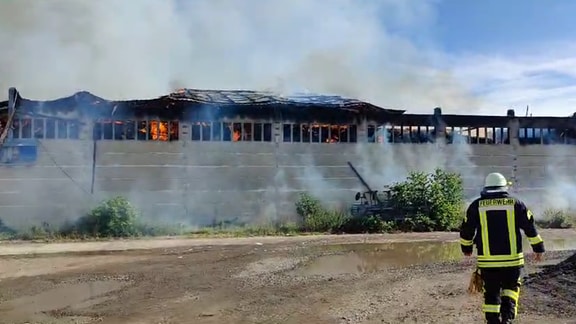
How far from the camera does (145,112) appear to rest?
56.9ft

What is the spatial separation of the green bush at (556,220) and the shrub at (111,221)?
44.3 ft

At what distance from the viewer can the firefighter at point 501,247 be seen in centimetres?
502

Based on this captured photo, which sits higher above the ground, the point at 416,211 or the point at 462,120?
the point at 462,120

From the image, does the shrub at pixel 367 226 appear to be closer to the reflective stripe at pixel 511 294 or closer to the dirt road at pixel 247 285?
the dirt road at pixel 247 285

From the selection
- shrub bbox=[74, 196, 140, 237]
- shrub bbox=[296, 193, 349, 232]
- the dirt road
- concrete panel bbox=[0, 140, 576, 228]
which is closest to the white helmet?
the dirt road

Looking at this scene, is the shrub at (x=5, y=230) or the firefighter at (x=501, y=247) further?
the shrub at (x=5, y=230)

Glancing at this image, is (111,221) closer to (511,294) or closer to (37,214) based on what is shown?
(37,214)

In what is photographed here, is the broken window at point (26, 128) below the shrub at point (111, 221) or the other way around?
the other way around

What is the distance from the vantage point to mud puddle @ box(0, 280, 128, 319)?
738 cm

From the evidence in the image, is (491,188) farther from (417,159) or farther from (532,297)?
(417,159)

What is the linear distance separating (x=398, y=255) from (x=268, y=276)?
3.93m

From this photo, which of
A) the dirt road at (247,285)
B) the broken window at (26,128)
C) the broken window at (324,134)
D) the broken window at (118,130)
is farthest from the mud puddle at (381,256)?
the broken window at (26,128)

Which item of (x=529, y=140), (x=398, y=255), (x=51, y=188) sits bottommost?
(x=398, y=255)

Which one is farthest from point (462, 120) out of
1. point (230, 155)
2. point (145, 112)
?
point (145, 112)
